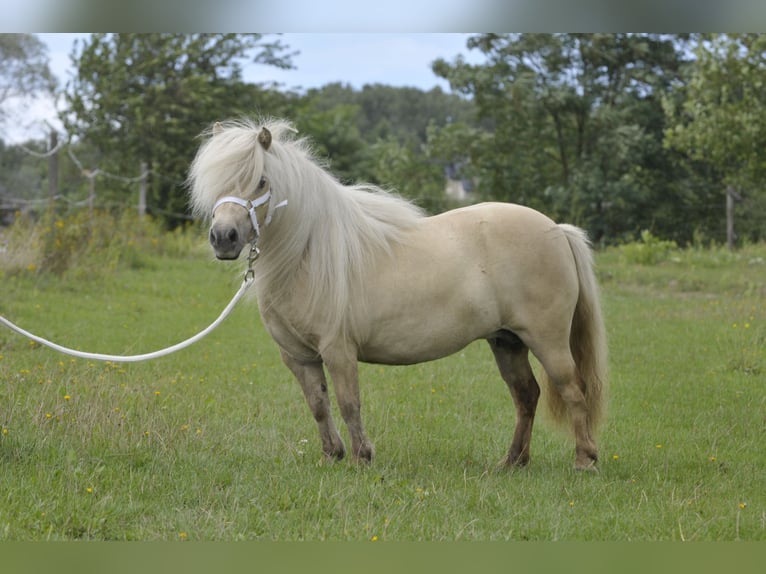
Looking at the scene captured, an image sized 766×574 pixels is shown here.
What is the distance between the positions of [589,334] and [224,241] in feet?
8.49

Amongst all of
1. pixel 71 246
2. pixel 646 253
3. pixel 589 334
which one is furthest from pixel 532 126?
pixel 589 334

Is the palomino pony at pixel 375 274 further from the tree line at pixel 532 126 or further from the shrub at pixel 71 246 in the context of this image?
the tree line at pixel 532 126

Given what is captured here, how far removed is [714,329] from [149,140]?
2102 cm

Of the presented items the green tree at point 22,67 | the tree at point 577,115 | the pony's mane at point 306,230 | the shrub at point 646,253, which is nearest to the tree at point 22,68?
the green tree at point 22,67

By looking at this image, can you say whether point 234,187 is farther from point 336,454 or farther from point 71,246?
point 71,246

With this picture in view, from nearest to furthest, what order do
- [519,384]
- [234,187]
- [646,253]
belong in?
[234,187]
[519,384]
[646,253]

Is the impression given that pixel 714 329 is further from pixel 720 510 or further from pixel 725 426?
pixel 720 510

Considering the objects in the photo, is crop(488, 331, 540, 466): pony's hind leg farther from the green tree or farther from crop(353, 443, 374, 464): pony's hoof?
the green tree

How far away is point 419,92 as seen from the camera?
66.4 metres

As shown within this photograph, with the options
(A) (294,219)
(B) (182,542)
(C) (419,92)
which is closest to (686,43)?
(A) (294,219)

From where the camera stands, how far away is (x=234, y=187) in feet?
15.4

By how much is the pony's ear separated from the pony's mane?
0.12 feet

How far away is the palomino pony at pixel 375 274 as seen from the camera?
4.97m

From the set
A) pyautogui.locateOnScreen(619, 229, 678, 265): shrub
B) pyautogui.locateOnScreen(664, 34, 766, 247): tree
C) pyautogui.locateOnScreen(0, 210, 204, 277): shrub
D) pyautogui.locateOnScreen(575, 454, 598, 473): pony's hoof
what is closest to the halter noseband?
pyautogui.locateOnScreen(575, 454, 598, 473): pony's hoof
